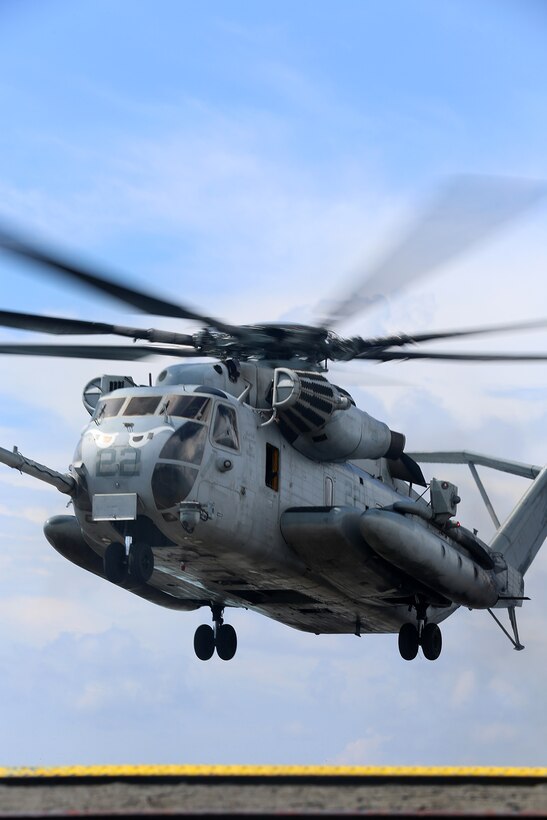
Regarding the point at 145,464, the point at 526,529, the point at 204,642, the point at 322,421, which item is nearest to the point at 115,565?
the point at 145,464

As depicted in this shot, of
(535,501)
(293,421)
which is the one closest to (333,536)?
(293,421)

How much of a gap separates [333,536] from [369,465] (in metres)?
3.54

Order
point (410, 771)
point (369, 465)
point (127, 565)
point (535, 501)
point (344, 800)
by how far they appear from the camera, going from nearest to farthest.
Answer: point (344, 800) < point (410, 771) < point (127, 565) < point (369, 465) < point (535, 501)

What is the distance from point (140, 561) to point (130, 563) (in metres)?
0.16

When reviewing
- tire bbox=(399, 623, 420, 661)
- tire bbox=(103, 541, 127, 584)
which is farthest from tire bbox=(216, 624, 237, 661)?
tire bbox=(103, 541, 127, 584)

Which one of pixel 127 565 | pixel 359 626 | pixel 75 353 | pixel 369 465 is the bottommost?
pixel 359 626

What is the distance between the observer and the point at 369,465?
2405 centimetres

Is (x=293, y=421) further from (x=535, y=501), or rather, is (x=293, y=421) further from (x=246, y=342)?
(x=535, y=501)

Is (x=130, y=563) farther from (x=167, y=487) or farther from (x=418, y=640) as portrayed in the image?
(x=418, y=640)

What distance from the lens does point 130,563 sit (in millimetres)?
19359

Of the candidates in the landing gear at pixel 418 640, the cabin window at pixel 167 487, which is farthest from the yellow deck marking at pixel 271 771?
the landing gear at pixel 418 640

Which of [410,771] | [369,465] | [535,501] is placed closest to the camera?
[410,771]

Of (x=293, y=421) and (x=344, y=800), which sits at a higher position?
(x=293, y=421)

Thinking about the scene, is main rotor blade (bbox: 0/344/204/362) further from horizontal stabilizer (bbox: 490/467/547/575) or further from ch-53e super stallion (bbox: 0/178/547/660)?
horizontal stabilizer (bbox: 490/467/547/575)
